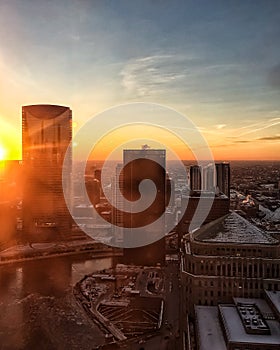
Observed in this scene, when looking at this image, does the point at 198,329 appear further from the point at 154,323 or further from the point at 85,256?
the point at 85,256

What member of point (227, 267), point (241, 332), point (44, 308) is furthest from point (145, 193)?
point (241, 332)

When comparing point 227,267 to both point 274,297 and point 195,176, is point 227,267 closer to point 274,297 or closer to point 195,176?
point 274,297

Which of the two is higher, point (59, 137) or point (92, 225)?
point (59, 137)

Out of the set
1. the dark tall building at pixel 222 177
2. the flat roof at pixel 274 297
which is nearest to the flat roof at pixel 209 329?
the flat roof at pixel 274 297

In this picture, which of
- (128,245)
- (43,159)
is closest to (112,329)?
(128,245)

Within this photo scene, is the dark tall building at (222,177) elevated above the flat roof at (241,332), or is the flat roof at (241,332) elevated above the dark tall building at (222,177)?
the dark tall building at (222,177)

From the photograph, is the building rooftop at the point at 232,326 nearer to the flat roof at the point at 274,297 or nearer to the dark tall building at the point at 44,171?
the flat roof at the point at 274,297

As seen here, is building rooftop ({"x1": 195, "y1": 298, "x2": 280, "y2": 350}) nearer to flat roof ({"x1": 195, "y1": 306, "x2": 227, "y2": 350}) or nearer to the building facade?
flat roof ({"x1": 195, "y1": 306, "x2": 227, "y2": 350})
